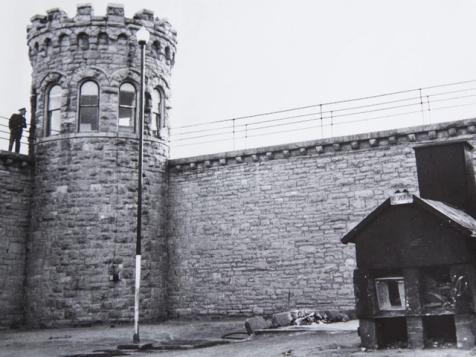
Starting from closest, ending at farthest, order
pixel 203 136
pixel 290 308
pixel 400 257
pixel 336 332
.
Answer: pixel 400 257, pixel 336 332, pixel 290 308, pixel 203 136

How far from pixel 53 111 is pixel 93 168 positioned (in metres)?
2.67

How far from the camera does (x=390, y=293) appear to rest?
9.58 meters

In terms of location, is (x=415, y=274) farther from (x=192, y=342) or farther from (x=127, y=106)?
(x=127, y=106)

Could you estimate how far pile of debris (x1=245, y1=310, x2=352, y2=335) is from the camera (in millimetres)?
13878

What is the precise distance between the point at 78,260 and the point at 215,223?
4356mm

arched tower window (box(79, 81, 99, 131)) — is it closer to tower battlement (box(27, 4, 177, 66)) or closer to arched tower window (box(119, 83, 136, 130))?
arched tower window (box(119, 83, 136, 130))

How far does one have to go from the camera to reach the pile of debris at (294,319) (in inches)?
546

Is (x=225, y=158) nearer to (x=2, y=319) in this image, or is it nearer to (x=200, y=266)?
(x=200, y=266)

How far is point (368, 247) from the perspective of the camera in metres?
9.60

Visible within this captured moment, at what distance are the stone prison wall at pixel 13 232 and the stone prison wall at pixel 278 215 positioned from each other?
183 inches

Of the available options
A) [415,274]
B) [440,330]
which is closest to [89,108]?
[415,274]

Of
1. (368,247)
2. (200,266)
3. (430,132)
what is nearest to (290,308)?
(200,266)

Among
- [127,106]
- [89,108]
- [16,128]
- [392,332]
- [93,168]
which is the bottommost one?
[392,332]

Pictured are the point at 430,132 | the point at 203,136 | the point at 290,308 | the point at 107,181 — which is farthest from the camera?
the point at 203,136
